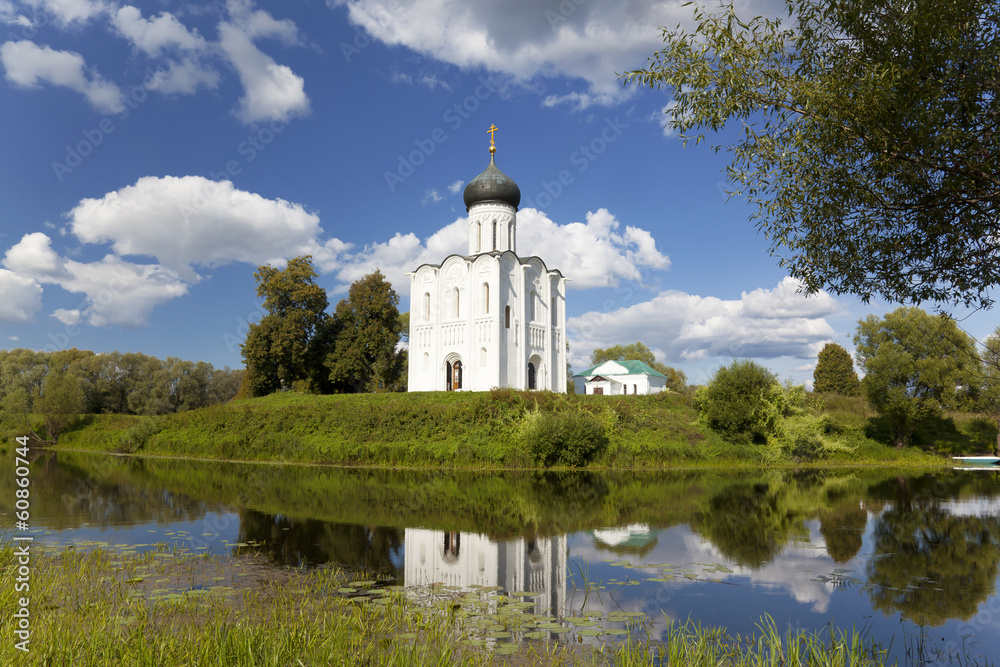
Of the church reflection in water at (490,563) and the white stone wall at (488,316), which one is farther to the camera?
the white stone wall at (488,316)

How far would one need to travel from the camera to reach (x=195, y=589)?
724 centimetres

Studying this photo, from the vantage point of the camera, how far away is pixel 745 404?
2628 centimetres

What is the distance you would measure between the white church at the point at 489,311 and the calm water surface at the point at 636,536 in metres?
15.2

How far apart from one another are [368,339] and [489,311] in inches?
376

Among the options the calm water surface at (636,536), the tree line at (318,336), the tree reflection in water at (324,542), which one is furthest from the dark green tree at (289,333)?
the tree reflection in water at (324,542)

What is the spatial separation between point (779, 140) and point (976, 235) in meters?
2.58

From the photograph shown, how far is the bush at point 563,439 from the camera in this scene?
2256 centimetres

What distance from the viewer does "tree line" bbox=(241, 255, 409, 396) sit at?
39.2 metres

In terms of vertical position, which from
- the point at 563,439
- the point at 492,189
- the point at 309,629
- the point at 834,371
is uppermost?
the point at 492,189

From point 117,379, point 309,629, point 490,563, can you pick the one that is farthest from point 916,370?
point 117,379

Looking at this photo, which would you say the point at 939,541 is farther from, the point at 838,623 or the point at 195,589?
the point at 195,589

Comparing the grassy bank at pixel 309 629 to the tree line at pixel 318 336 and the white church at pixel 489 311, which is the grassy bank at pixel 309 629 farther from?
the tree line at pixel 318 336

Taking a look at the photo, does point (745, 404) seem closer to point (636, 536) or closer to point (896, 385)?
point (896, 385)

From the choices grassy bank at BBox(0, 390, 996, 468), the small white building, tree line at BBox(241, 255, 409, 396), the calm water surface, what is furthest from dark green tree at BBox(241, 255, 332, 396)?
the small white building
